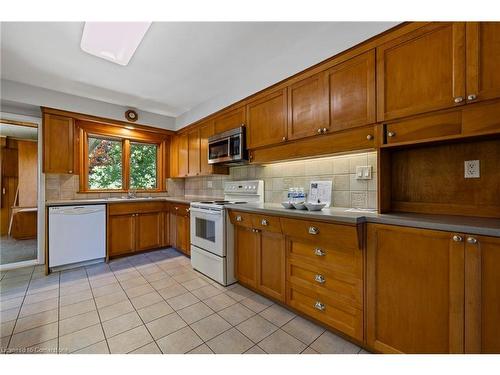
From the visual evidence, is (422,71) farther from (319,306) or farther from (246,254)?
(246,254)

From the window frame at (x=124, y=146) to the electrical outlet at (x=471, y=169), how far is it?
14.0 ft

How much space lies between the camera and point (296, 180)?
246 cm

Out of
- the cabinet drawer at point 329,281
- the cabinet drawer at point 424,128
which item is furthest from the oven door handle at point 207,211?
the cabinet drawer at point 424,128

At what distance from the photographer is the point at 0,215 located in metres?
4.45

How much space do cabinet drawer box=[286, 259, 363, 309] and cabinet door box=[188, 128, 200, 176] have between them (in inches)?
89.6

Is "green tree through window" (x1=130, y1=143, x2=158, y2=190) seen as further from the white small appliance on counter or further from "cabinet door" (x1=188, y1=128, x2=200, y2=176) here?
the white small appliance on counter

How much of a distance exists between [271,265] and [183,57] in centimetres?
229

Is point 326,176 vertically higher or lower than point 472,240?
higher

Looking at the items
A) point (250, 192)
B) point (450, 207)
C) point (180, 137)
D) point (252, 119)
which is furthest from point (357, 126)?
point (180, 137)

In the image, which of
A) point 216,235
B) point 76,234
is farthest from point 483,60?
point 76,234

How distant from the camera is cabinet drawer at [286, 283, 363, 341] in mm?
1485

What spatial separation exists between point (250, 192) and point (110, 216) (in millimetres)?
2135

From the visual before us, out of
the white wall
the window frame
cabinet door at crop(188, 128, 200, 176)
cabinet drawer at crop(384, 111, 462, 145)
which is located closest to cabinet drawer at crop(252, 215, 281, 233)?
cabinet drawer at crop(384, 111, 462, 145)

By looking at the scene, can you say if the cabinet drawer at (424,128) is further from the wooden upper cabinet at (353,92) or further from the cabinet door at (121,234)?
the cabinet door at (121,234)
